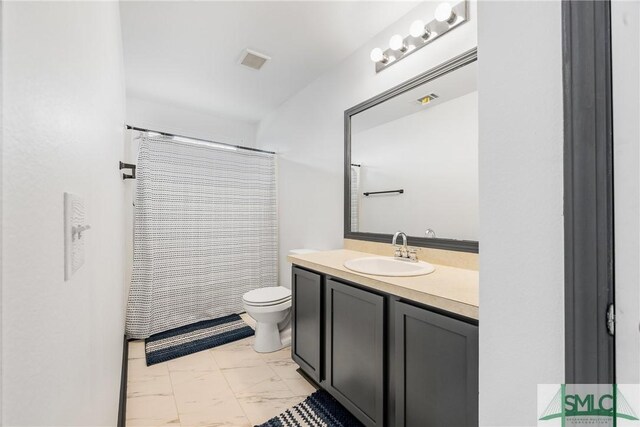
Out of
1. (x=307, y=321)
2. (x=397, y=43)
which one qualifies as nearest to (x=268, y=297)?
(x=307, y=321)

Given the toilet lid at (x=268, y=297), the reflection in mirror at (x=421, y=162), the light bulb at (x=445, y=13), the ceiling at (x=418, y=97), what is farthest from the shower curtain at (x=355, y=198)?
the light bulb at (x=445, y=13)

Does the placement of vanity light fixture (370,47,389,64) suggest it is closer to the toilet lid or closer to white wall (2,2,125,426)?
white wall (2,2,125,426)

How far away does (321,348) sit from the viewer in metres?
1.73

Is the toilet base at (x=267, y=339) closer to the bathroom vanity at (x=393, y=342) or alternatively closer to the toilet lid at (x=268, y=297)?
the toilet lid at (x=268, y=297)

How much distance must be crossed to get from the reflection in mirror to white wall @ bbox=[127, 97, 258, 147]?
210 centimetres

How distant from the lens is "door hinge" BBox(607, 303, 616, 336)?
43cm

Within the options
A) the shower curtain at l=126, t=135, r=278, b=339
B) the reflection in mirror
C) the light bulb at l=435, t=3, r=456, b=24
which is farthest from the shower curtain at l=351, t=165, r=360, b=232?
the shower curtain at l=126, t=135, r=278, b=339

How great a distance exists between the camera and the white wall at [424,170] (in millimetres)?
1564

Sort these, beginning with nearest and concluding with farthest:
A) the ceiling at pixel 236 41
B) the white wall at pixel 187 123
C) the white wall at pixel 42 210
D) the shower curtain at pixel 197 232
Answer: the white wall at pixel 42 210 < the ceiling at pixel 236 41 < the shower curtain at pixel 197 232 < the white wall at pixel 187 123

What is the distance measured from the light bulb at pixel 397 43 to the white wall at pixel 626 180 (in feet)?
5.32

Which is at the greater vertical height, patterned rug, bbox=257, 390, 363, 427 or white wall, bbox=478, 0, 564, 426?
white wall, bbox=478, 0, 564, 426

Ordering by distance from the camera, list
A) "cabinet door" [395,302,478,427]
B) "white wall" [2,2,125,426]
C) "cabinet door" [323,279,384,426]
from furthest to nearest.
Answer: "cabinet door" [323,279,384,426]
"cabinet door" [395,302,478,427]
"white wall" [2,2,125,426]

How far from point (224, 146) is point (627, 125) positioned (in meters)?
3.09

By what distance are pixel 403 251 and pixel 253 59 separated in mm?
1984
